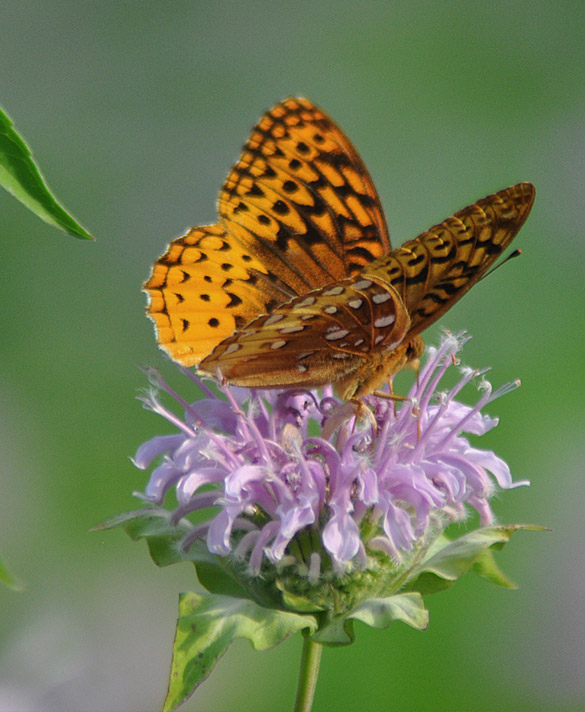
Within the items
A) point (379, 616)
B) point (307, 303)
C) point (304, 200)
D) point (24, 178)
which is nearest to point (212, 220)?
point (304, 200)

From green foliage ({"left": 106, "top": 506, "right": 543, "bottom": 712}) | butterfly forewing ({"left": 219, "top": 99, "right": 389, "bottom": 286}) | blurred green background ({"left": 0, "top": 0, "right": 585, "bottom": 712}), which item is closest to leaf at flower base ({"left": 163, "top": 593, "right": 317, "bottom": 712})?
green foliage ({"left": 106, "top": 506, "right": 543, "bottom": 712})

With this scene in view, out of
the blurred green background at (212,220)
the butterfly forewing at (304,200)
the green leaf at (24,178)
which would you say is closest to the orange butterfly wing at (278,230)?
the butterfly forewing at (304,200)

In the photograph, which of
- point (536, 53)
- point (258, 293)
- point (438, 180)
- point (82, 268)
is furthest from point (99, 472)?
point (536, 53)

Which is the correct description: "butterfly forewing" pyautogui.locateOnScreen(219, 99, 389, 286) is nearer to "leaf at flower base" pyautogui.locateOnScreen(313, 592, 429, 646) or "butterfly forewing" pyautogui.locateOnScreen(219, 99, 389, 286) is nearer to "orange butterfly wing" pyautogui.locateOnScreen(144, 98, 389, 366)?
"orange butterfly wing" pyautogui.locateOnScreen(144, 98, 389, 366)

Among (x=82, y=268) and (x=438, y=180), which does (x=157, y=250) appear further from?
(x=438, y=180)

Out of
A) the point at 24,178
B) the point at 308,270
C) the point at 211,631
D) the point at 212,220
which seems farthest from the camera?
the point at 212,220

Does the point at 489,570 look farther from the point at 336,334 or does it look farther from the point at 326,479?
the point at 336,334

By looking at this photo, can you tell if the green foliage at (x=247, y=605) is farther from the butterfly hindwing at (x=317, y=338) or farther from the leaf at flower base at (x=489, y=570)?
the butterfly hindwing at (x=317, y=338)

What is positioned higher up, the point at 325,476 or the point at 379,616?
the point at 325,476
